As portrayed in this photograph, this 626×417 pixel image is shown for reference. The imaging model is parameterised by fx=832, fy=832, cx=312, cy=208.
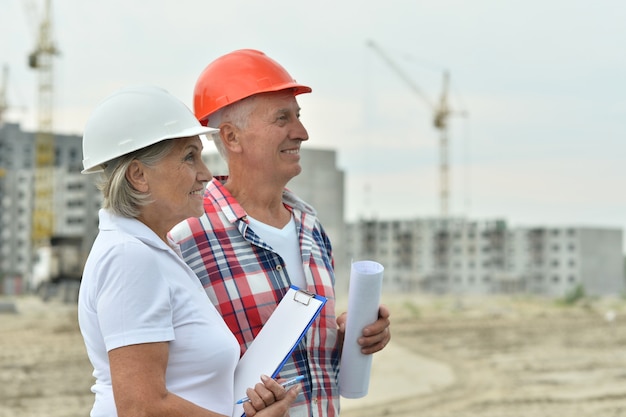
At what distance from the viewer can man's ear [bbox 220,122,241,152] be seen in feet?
7.47

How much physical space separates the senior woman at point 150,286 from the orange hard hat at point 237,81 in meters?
0.42

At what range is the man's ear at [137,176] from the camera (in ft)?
5.70

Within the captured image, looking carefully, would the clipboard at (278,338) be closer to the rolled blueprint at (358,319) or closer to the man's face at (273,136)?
the rolled blueprint at (358,319)

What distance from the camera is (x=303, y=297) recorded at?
6.54 feet

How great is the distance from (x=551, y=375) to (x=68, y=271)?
79.9 ft

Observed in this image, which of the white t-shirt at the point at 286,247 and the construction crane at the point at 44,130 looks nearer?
the white t-shirt at the point at 286,247

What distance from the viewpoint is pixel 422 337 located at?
1827 centimetres

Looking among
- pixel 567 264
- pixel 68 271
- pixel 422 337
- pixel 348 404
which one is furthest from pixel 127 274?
pixel 567 264

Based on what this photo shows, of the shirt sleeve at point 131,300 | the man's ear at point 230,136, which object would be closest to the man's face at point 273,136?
the man's ear at point 230,136

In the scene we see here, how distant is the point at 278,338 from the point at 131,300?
0.46 metres

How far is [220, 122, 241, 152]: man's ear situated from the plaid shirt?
0.12m

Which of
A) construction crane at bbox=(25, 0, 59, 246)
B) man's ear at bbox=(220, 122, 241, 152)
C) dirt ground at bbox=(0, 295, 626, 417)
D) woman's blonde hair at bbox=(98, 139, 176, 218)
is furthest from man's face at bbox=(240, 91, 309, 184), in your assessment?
construction crane at bbox=(25, 0, 59, 246)

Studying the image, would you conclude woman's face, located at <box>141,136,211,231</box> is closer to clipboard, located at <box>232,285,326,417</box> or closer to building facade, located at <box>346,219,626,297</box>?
clipboard, located at <box>232,285,326,417</box>

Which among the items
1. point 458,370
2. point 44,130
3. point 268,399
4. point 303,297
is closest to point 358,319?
point 303,297
